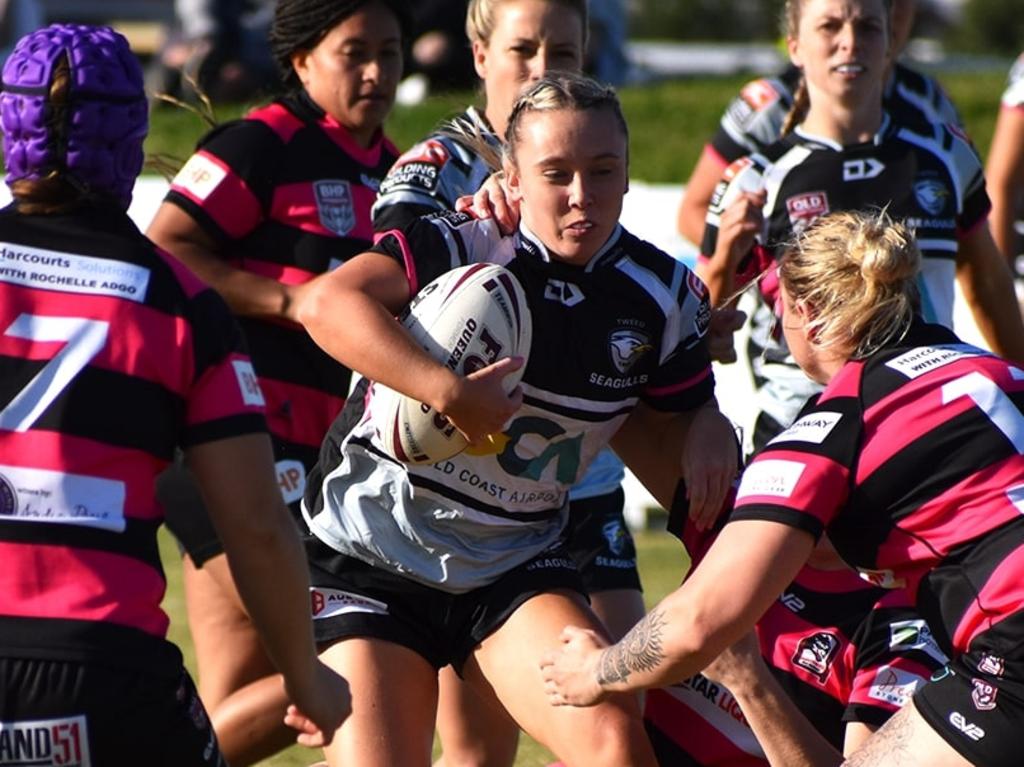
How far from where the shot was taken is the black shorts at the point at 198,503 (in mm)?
5137

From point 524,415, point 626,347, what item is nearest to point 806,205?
point 626,347

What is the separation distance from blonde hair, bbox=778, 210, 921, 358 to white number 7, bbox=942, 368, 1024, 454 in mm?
196

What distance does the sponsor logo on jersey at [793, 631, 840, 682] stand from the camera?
14.4ft

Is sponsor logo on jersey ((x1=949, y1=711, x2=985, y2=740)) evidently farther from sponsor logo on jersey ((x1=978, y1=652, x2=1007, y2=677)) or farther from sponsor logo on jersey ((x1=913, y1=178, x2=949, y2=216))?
sponsor logo on jersey ((x1=913, y1=178, x2=949, y2=216))

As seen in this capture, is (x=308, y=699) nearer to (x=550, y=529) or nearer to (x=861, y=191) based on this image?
(x=550, y=529)

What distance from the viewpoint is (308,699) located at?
123 inches

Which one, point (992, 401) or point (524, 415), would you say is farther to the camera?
point (524, 415)

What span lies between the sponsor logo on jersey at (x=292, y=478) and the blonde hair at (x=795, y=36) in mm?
1854

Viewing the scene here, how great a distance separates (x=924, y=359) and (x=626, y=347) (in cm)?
68

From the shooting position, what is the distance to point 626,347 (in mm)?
3980

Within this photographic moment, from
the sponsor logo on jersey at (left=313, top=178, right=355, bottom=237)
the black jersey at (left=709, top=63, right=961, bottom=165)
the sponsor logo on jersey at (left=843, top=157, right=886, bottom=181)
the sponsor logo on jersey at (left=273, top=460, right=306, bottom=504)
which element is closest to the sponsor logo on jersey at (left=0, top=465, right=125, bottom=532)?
the sponsor logo on jersey at (left=273, top=460, right=306, bottom=504)

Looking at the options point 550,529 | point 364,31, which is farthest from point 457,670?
point 364,31

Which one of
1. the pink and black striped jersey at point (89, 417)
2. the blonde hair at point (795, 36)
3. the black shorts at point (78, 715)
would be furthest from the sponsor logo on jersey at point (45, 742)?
the blonde hair at point (795, 36)

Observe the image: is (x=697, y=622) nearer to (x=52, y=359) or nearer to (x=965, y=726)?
(x=965, y=726)
